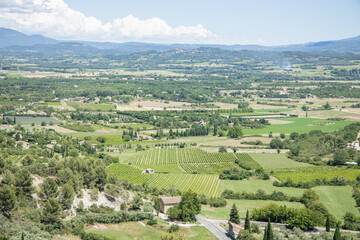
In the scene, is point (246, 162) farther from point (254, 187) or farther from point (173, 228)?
point (173, 228)

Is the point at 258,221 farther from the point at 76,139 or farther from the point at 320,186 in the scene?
the point at 76,139

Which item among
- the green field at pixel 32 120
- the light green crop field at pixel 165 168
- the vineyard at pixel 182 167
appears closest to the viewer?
the vineyard at pixel 182 167

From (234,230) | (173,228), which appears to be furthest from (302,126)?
(173,228)

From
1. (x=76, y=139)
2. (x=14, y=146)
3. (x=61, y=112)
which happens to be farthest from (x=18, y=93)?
(x=14, y=146)

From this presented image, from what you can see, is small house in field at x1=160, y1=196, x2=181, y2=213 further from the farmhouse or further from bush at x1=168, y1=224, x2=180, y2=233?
the farmhouse

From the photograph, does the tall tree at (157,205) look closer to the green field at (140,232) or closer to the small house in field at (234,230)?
the green field at (140,232)

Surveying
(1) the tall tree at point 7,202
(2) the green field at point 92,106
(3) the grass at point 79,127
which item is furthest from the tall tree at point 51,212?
(2) the green field at point 92,106
